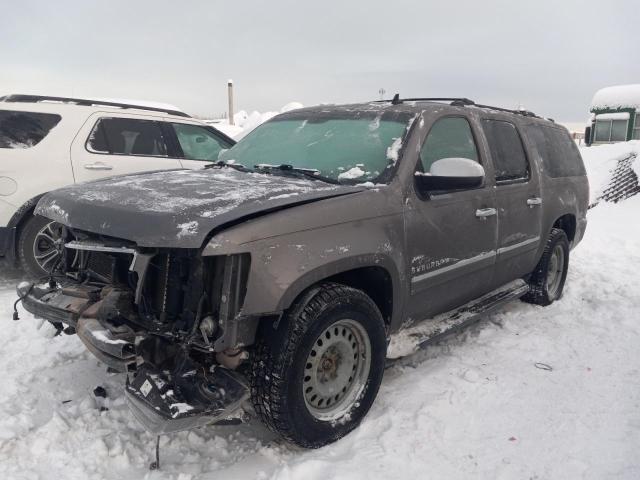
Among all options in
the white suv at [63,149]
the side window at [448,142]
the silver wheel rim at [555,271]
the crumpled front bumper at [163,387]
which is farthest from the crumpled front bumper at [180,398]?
the silver wheel rim at [555,271]

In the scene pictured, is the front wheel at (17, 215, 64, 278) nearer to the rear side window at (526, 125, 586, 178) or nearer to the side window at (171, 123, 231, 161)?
the side window at (171, 123, 231, 161)

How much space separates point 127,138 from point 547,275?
4778mm

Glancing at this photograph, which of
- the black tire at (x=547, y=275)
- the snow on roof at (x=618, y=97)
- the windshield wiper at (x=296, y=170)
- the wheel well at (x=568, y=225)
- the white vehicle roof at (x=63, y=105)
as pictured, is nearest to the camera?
the windshield wiper at (x=296, y=170)

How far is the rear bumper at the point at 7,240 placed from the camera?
5.02 meters

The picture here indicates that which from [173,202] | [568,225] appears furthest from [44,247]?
[568,225]

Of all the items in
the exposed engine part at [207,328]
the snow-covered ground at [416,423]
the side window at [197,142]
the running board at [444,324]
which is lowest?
the snow-covered ground at [416,423]

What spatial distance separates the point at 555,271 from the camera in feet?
18.4

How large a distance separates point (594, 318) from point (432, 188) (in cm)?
276

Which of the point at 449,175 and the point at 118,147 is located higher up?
the point at 118,147

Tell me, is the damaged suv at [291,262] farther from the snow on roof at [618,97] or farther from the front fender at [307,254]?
the snow on roof at [618,97]

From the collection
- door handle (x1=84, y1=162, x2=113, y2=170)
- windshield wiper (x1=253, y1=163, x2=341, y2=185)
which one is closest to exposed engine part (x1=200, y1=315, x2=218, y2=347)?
windshield wiper (x1=253, y1=163, x2=341, y2=185)

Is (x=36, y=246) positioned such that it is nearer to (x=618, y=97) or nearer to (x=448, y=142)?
(x=448, y=142)

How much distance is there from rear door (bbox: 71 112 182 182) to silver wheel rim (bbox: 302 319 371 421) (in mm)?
3877

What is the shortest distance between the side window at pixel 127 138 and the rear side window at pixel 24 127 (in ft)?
1.42
